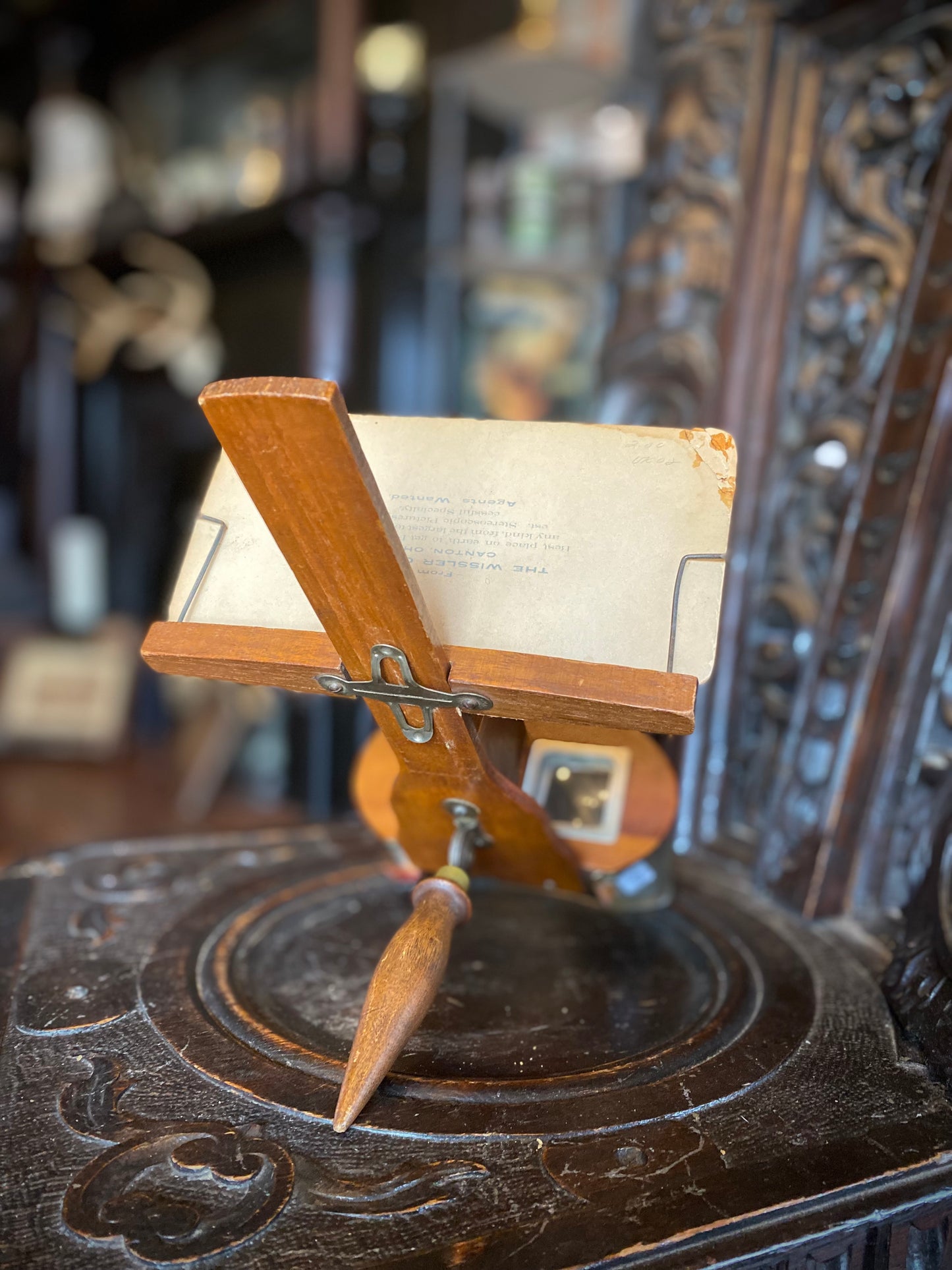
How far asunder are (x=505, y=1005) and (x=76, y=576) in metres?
2.68

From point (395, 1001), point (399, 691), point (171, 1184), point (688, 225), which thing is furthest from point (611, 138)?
point (171, 1184)

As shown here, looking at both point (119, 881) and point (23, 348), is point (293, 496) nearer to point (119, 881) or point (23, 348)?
point (119, 881)

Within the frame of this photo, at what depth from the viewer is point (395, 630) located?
2.06 ft

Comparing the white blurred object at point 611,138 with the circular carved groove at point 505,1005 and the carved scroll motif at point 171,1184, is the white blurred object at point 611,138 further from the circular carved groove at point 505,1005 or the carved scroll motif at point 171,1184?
the carved scroll motif at point 171,1184

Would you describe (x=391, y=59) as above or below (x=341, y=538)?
above

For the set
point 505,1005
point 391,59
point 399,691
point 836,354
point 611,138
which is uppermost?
point 391,59

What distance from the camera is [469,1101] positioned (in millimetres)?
639

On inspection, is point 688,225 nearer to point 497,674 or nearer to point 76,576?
point 497,674

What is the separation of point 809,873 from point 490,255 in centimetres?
169

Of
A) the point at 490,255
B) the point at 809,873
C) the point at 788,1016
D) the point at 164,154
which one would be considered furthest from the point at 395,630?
the point at 164,154

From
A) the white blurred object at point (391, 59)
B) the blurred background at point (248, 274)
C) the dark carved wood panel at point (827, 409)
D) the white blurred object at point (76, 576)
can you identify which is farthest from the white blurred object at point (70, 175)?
the dark carved wood panel at point (827, 409)

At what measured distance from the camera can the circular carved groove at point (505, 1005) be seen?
65 centimetres

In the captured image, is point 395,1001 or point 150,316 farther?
point 150,316

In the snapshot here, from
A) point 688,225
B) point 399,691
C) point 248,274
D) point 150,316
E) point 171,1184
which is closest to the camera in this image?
point 171,1184
